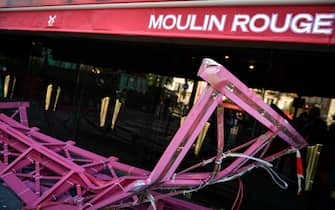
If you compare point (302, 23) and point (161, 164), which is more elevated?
point (302, 23)

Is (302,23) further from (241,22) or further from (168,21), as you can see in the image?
(168,21)

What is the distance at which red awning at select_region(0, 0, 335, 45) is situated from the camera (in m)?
2.18

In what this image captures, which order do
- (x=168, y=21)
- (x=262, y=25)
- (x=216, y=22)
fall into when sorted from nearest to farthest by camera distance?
(x=262, y=25), (x=216, y=22), (x=168, y=21)

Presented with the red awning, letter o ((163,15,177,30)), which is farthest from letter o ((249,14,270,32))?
letter o ((163,15,177,30))

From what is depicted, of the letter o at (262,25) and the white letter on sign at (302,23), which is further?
the letter o at (262,25)

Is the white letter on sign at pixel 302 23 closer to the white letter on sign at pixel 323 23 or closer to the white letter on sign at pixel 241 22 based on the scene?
the white letter on sign at pixel 323 23

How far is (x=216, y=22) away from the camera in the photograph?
261 centimetres

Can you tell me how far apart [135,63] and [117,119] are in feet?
3.86

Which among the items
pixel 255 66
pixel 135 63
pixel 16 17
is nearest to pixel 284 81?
pixel 255 66

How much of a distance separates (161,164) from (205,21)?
1225mm

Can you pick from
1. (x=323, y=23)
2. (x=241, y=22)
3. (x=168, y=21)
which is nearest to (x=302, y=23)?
(x=323, y=23)

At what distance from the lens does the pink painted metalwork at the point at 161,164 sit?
2086 mm

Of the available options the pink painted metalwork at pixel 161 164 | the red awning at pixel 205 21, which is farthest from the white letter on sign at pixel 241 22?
the pink painted metalwork at pixel 161 164

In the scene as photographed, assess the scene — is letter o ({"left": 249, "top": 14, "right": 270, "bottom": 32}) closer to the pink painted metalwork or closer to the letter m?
the pink painted metalwork
